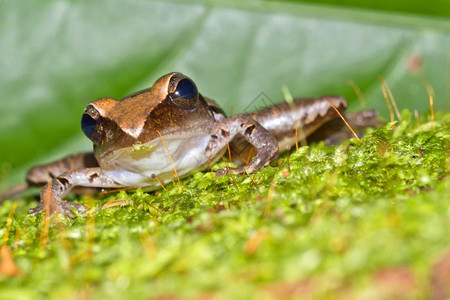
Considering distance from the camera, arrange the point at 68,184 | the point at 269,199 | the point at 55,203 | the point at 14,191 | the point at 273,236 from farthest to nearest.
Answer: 1. the point at 14,191
2. the point at 68,184
3. the point at 55,203
4. the point at 269,199
5. the point at 273,236

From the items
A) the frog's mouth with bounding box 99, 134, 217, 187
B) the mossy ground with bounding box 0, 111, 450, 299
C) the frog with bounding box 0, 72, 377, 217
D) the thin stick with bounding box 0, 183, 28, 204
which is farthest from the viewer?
the thin stick with bounding box 0, 183, 28, 204

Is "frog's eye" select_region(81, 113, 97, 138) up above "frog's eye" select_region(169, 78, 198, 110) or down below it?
above

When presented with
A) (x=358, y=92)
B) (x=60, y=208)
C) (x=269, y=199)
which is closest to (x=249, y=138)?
(x=269, y=199)

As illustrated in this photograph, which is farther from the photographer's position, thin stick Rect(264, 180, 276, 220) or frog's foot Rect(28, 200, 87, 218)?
frog's foot Rect(28, 200, 87, 218)

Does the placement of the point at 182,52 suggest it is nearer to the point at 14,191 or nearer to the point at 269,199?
the point at 14,191

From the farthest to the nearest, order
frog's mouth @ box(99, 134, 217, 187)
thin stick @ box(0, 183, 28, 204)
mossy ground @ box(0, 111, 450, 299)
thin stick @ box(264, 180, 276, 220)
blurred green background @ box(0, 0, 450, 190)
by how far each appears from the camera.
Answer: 1. blurred green background @ box(0, 0, 450, 190)
2. thin stick @ box(0, 183, 28, 204)
3. frog's mouth @ box(99, 134, 217, 187)
4. thin stick @ box(264, 180, 276, 220)
5. mossy ground @ box(0, 111, 450, 299)

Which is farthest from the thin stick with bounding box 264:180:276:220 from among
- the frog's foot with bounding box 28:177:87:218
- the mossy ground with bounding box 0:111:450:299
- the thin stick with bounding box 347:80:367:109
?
the thin stick with bounding box 347:80:367:109

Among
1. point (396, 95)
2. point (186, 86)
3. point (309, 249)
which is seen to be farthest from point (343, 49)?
point (309, 249)

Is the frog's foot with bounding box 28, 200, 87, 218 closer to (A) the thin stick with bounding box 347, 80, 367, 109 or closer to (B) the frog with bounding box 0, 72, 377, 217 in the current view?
(B) the frog with bounding box 0, 72, 377, 217

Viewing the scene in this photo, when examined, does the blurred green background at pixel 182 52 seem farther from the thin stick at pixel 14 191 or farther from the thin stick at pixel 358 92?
the thin stick at pixel 14 191
